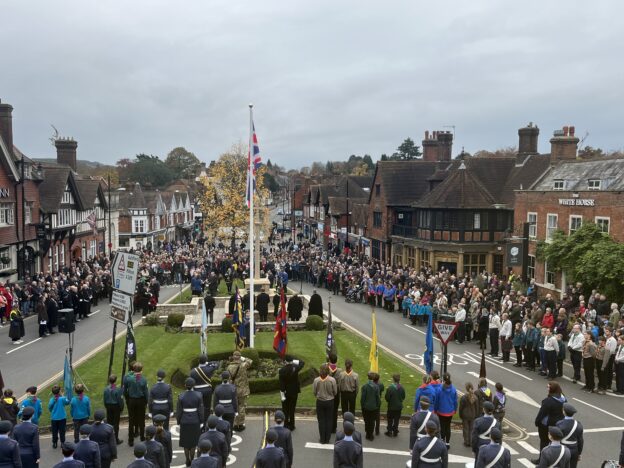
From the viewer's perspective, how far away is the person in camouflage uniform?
1396cm

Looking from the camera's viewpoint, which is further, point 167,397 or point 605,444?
point 605,444

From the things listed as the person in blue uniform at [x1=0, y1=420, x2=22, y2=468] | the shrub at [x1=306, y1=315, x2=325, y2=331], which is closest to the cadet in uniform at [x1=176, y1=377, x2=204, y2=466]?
the person in blue uniform at [x1=0, y1=420, x2=22, y2=468]

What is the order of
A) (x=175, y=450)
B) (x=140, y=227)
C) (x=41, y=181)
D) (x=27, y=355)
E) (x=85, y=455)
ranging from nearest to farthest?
(x=85, y=455), (x=175, y=450), (x=27, y=355), (x=41, y=181), (x=140, y=227)

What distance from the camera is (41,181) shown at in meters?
41.2

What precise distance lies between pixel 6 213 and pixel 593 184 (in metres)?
35.0

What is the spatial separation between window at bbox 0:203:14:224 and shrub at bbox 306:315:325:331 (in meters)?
21.8

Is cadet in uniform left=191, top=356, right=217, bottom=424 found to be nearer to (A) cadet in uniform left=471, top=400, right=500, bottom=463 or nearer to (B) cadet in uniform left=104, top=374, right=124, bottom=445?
(B) cadet in uniform left=104, top=374, right=124, bottom=445

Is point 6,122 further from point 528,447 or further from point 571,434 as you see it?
A: point 571,434

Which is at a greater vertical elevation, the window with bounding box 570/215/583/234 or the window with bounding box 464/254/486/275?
the window with bounding box 570/215/583/234

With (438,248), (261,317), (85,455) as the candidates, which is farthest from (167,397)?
(438,248)

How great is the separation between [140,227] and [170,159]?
6931 centimetres

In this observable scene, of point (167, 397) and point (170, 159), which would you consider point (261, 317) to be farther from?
point (170, 159)

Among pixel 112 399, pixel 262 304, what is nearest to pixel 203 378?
pixel 112 399

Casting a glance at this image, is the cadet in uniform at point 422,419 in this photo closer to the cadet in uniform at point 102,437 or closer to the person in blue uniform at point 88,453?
the cadet in uniform at point 102,437
